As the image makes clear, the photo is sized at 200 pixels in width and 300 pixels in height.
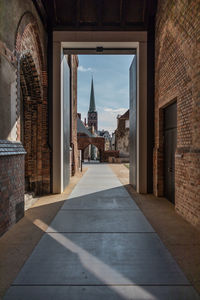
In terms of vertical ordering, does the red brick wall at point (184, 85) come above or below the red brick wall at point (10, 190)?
above

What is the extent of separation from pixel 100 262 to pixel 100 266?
10 cm

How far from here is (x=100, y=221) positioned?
172 inches

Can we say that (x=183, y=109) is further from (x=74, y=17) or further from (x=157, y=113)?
(x=74, y=17)

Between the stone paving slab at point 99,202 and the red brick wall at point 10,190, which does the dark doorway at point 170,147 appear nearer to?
the stone paving slab at point 99,202

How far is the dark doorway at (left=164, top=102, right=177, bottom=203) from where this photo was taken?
592 centimetres

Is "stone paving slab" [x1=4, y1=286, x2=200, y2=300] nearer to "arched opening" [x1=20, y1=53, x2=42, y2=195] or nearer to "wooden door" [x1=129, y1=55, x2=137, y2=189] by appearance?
"arched opening" [x1=20, y1=53, x2=42, y2=195]

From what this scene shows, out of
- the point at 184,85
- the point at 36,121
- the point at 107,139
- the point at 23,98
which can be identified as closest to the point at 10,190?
the point at 36,121

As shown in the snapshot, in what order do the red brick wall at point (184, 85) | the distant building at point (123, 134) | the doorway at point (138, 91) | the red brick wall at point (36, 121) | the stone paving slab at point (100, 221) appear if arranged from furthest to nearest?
the distant building at point (123, 134) → the doorway at point (138, 91) → the red brick wall at point (36, 121) → the red brick wall at point (184, 85) → the stone paving slab at point (100, 221)

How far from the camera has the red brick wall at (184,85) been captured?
4185mm

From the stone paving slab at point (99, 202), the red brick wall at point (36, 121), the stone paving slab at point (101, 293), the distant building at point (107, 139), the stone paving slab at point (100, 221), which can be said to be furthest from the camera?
the distant building at point (107, 139)

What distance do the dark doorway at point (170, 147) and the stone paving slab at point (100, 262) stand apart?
2.87 metres

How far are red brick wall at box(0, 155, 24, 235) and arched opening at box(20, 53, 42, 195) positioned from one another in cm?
233

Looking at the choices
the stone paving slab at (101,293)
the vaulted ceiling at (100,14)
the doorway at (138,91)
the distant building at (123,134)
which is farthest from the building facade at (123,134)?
the stone paving slab at (101,293)

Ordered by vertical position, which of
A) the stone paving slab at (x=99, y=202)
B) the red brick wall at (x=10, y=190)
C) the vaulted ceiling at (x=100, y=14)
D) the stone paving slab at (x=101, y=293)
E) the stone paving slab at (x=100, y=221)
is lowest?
the stone paving slab at (x=99, y=202)
